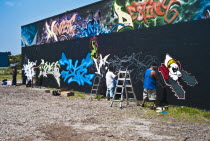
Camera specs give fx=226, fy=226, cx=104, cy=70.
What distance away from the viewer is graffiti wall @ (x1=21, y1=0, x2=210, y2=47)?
967cm

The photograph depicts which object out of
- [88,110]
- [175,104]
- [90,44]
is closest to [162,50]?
[175,104]

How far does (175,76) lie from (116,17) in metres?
5.14

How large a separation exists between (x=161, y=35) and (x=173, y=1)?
157 centimetres

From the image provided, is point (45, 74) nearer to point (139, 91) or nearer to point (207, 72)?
point (139, 91)

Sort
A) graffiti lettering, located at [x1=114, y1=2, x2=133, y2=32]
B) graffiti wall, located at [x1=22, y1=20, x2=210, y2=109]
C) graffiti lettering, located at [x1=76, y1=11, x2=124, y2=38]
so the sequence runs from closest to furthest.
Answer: graffiti wall, located at [x1=22, y1=20, x2=210, y2=109], graffiti lettering, located at [x1=114, y1=2, x2=133, y2=32], graffiti lettering, located at [x1=76, y1=11, x2=124, y2=38]

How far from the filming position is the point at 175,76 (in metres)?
9.91

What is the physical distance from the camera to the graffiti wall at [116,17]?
9672mm

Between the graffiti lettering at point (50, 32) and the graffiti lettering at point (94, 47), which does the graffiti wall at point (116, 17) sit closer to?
the graffiti lettering at point (50, 32)

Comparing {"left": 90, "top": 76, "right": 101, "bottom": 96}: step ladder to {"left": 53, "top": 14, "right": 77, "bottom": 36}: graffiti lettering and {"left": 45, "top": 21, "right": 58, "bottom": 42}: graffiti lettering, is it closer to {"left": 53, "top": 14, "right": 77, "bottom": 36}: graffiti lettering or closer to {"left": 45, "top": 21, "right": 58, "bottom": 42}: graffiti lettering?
{"left": 53, "top": 14, "right": 77, "bottom": 36}: graffiti lettering

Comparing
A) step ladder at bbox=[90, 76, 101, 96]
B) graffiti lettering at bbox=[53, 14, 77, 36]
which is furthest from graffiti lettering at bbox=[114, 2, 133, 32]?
graffiti lettering at bbox=[53, 14, 77, 36]

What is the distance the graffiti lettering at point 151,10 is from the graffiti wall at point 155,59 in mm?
643

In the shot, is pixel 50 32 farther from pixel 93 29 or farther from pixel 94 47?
pixel 94 47

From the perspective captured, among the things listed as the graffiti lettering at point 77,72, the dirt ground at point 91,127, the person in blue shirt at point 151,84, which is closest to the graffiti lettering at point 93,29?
the graffiti lettering at point 77,72

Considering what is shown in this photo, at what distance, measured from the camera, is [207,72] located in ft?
29.1
